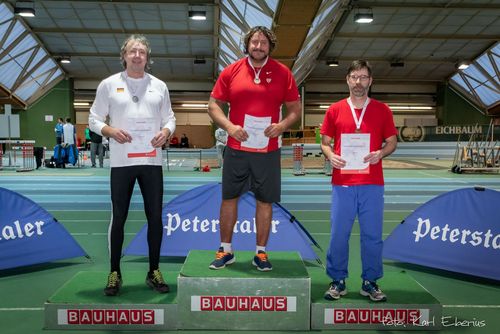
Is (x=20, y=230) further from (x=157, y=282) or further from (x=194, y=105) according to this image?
(x=194, y=105)

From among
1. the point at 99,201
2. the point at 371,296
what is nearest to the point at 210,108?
the point at 371,296

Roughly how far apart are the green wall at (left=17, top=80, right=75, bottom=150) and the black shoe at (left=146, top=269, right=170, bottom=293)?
33.4m

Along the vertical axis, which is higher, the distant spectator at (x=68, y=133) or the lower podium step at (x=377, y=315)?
the distant spectator at (x=68, y=133)

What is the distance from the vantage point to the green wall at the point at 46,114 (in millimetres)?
33844

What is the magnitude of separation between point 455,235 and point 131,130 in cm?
309

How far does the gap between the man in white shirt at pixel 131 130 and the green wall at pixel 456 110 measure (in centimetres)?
3584

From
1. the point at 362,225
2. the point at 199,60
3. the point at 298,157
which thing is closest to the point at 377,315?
the point at 362,225

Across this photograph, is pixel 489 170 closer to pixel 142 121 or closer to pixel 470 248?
pixel 470 248

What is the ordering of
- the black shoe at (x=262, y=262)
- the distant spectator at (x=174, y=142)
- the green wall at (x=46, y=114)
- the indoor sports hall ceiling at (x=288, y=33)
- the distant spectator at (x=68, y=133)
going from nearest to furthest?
1. the black shoe at (x=262, y=262)
2. the distant spectator at (x=68, y=133)
3. the indoor sports hall ceiling at (x=288, y=33)
4. the green wall at (x=46, y=114)
5. the distant spectator at (x=174, y=142)

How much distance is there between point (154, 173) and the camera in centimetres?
335

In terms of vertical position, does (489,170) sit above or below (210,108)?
below

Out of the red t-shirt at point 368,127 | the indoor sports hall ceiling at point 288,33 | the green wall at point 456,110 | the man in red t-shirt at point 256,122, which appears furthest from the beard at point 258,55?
the green wall at point 456,110

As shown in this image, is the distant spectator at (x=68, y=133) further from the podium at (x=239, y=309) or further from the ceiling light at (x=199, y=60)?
the podium at (x=239, y=309)

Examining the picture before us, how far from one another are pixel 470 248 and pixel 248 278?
2.37m
